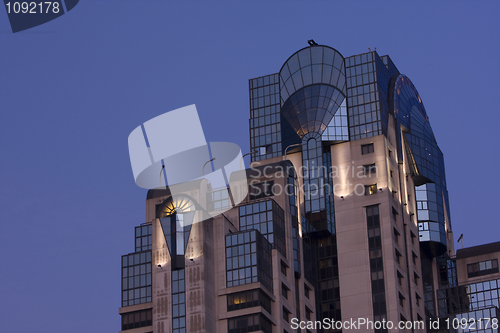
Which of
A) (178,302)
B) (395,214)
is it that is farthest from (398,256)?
(178,302)

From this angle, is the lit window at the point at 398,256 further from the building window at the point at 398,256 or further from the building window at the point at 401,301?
the building window at the point at 401,301

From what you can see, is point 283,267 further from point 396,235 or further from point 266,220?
point 396,235

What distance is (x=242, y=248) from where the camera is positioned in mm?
120438

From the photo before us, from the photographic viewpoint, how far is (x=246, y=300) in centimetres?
11662

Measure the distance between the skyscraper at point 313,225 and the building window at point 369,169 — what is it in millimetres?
162

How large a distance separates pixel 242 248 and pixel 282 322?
37.1 feet

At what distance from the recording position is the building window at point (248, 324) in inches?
4513

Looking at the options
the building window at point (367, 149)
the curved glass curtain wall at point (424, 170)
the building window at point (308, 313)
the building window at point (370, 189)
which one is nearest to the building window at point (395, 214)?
the building window at point (370, 189)

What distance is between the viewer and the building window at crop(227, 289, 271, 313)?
116125 mm

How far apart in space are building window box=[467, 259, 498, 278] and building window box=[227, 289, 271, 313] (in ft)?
176

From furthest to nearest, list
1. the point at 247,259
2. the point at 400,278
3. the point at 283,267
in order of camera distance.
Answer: the point at 400,278, the point at 283,267, the point at 247,259

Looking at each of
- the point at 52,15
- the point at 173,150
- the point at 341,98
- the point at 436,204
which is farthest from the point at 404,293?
the point at 52,15

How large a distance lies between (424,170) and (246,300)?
51.0m

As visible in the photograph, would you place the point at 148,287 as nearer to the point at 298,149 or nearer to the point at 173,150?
the point at 173,150
